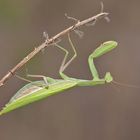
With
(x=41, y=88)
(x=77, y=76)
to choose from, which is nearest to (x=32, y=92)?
(x=41, y=88)

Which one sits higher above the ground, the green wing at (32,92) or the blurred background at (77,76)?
the blurred background at (77,76)

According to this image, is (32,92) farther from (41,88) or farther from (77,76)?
(77,76)

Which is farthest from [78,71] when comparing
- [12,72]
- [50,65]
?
[12,72]

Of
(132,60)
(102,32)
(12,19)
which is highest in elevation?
(12,19)

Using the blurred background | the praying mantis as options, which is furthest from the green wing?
the blurred background

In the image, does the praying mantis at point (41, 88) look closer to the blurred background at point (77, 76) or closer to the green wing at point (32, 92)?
the green wing at point (32, 92)

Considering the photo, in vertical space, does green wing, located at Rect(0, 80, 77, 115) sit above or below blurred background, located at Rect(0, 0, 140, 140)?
below

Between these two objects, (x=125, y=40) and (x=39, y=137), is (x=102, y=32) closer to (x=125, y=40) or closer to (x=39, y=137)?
(x=125, y=40)

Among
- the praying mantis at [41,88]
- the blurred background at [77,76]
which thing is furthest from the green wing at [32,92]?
the blurred background at [77,76]

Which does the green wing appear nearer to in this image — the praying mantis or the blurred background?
the praying mantis
